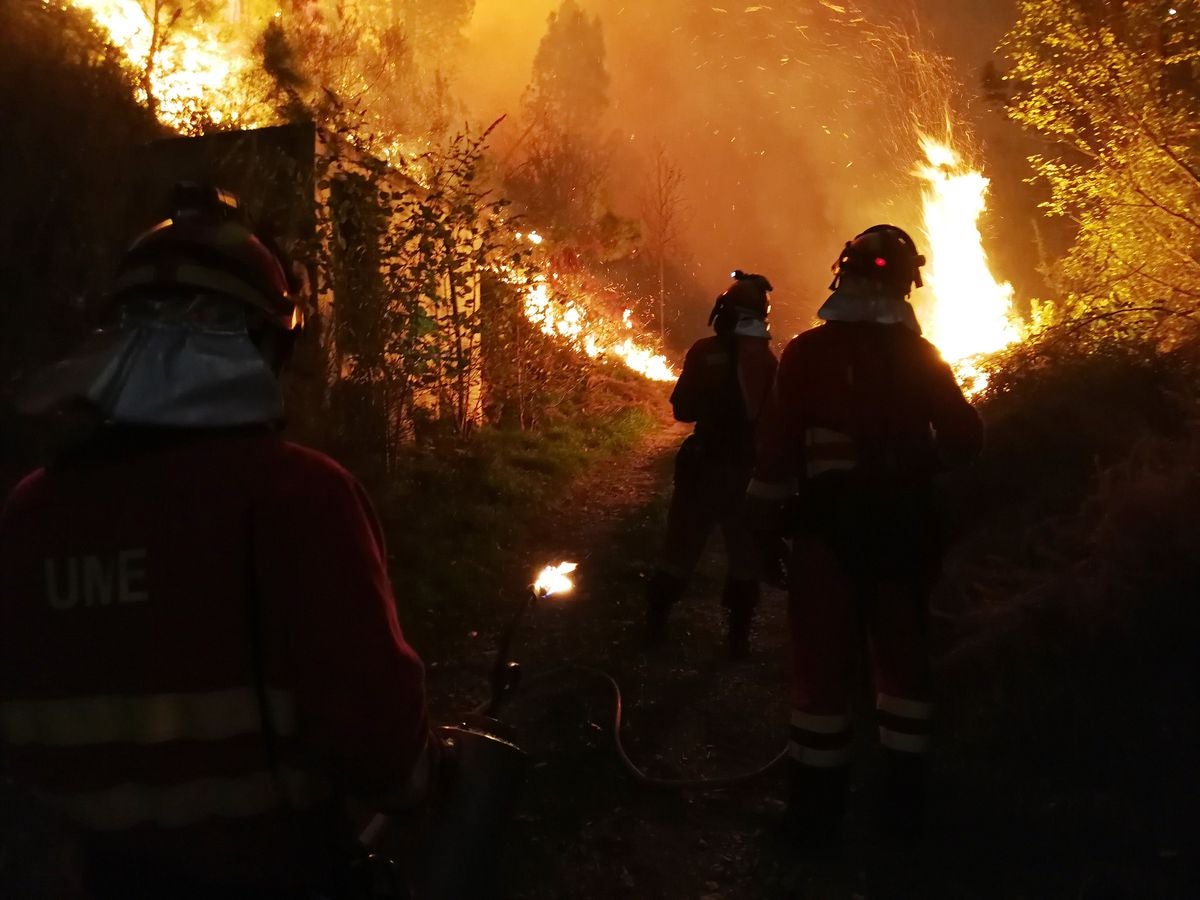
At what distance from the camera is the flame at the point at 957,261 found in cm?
1416

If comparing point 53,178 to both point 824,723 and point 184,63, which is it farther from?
point 824,723

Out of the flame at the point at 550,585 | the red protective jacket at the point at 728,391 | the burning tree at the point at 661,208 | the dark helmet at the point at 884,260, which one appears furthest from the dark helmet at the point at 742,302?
the burning tree at the point at 661,208

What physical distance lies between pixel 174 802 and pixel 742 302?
419 cm

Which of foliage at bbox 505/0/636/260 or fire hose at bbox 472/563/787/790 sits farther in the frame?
foliage at bbox 505/0/636/260

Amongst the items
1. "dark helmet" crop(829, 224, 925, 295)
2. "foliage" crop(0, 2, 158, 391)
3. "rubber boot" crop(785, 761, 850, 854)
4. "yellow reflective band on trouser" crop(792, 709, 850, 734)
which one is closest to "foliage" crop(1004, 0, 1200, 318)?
"dark helmet" crop(829, 224, 925, 295)

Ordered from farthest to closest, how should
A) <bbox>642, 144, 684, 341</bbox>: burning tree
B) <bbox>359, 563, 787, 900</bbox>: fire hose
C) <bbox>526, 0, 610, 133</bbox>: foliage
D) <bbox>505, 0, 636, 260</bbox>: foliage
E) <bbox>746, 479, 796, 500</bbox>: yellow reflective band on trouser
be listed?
<bbox>526, 0, 610, 133</bbox>: foliage
<bbox>642, 144, 684, 341</bbox>: burning tree
<bbox>505, 0, 636, 260</bbox>: foliage
<bbox>746, 479, 796, 500</bbox>: yellow reflective band on trouser
<bbox>359, 563, 787, 900</bbox>: fire hose

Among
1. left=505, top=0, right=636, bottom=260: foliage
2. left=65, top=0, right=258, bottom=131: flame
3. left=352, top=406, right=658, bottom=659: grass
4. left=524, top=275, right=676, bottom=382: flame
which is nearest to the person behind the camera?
left=352, top=406, right=658, bottom=659: grass

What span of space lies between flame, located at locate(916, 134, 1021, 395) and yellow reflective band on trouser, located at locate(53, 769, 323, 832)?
511 inches

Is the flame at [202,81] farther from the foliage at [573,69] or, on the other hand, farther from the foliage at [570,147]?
the foliage at [573,69]

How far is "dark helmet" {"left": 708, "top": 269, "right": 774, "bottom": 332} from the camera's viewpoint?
4.97m

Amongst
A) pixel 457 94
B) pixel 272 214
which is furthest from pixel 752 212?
pixel 272 214

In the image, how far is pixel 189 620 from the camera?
50.3 inches

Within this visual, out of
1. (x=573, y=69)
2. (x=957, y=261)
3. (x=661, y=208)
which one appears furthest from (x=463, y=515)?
(x=573, y=69)

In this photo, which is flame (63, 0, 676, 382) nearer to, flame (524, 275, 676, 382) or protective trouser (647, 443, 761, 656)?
flame (524, 275, 676, 382)
